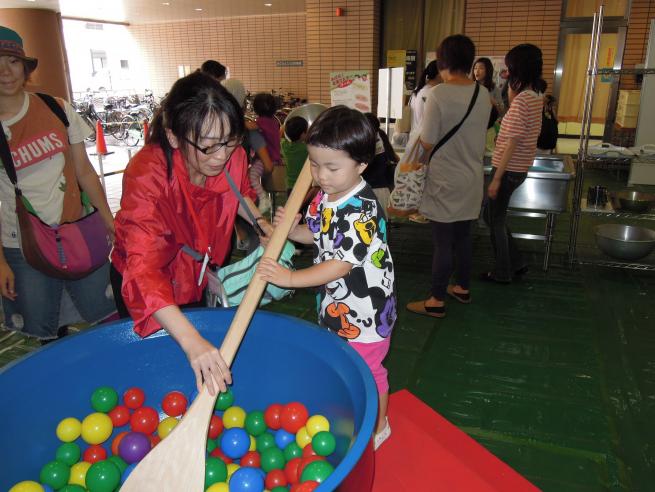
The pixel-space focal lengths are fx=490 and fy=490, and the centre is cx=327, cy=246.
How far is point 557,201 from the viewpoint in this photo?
3840 mm

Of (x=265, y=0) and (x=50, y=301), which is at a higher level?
(x=265, y=0)

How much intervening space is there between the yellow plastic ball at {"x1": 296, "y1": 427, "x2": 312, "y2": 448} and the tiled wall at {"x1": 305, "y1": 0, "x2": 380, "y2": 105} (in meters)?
8.23

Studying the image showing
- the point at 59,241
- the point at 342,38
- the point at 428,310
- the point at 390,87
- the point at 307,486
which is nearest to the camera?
the point at 307,486

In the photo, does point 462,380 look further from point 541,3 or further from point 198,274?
point 541,3

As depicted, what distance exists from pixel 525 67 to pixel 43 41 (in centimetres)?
887

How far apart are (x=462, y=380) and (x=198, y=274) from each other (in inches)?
62.5

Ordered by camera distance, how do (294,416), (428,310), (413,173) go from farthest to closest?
1. (428,310)
2. (413,173)
3. (294,416)

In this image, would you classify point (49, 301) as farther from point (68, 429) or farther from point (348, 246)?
point (348, 246)

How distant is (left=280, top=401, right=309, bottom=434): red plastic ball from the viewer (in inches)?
62.8

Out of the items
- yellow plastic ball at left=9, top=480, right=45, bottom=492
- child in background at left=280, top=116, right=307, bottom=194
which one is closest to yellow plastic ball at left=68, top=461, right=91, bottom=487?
yellow plastic ball at left=9, top=480, right=45, bottom=492

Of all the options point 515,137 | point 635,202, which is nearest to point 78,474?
point 515,137

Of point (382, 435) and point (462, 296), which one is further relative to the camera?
point (462, 296)

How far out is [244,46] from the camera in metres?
14.1

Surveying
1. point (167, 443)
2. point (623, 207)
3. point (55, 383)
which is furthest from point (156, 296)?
point (623, 207)
